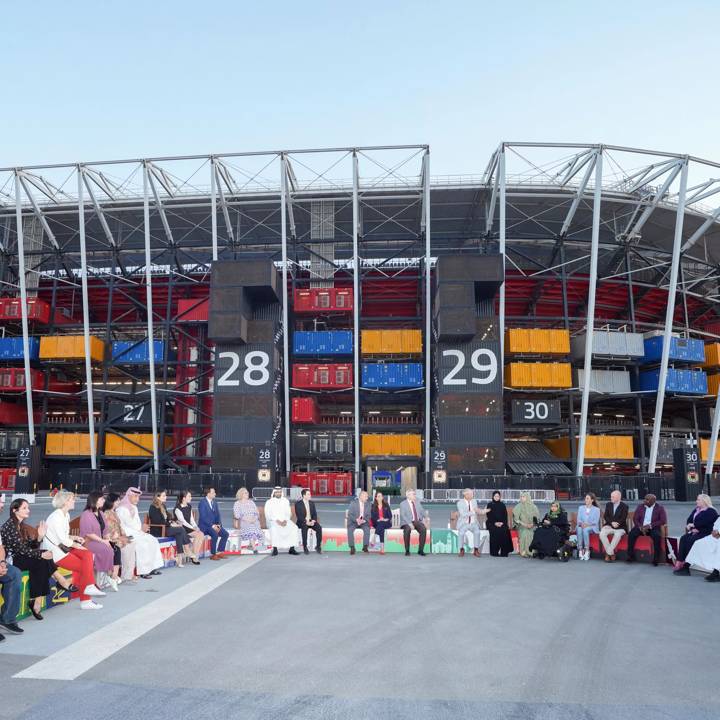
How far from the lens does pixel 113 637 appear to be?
22.4ft

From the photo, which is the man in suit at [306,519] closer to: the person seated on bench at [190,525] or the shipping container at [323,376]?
the person seated on bench at [190,525]

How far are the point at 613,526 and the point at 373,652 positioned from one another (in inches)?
357

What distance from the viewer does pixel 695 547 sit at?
451 inches

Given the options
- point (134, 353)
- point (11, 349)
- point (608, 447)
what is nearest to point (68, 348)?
point (11, 349)

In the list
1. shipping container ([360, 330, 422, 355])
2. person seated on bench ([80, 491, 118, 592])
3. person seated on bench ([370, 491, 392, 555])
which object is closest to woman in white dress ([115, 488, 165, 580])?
person seated on bench ([80, 491, 118, 592])

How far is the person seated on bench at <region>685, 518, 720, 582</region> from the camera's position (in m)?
10.9

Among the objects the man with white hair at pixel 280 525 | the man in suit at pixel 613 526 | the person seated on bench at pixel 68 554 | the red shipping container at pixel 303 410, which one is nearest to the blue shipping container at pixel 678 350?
the red shipping container at pixel 303 410

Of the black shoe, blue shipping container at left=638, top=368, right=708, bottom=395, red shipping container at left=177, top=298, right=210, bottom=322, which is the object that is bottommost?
the black shoe

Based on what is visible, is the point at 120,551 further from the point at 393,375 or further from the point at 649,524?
the point at 393,375

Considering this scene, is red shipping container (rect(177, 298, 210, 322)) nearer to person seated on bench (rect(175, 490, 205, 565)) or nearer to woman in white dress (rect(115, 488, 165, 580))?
person seated on bench (rect(175, 490, 205, 565))

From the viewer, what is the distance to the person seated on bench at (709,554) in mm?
10945

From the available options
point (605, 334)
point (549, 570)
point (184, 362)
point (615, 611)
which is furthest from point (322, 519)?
point (605, 334)

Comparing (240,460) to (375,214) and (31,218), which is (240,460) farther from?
(31,218)

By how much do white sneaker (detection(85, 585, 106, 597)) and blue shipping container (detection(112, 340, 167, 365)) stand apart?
3849 centimetres
